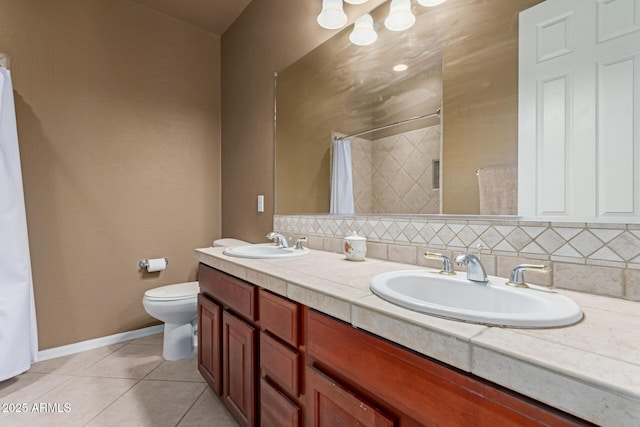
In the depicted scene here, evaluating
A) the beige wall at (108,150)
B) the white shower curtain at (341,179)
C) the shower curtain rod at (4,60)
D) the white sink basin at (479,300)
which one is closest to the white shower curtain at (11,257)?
the shower curtain rod at (4,60)

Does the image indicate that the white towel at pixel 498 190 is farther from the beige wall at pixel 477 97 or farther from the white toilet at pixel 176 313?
the white toilet at pixel 176 313

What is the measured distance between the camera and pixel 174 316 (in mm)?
1971

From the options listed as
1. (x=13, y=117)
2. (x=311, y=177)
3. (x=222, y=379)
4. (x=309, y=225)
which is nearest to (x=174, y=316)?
(x=222, y=379)

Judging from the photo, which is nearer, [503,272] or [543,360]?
[543,360]

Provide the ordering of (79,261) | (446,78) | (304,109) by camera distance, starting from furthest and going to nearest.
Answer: (79,261)
(304,109)
(446,78)

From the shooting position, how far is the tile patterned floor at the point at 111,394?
1469 millimetres

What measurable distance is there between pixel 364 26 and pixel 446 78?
0.59 m

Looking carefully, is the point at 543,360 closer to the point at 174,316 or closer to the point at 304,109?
the point at 304,109

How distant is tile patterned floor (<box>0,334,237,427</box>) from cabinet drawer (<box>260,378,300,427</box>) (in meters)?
0.53

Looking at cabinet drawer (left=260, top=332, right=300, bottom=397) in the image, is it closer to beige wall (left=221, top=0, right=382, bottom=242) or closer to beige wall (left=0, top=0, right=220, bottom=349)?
beige wall (left=221, top=0, right=382, bottom=242)

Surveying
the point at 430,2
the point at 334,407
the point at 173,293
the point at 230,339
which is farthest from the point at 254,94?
the point at 334,407

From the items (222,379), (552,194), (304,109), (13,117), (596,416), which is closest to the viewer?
(596,416)

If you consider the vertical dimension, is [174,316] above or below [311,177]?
below

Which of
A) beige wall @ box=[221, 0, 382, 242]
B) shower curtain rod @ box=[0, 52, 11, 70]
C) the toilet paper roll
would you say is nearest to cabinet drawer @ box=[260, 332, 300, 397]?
beige wall @ box=[221, 0, 382, 242]
